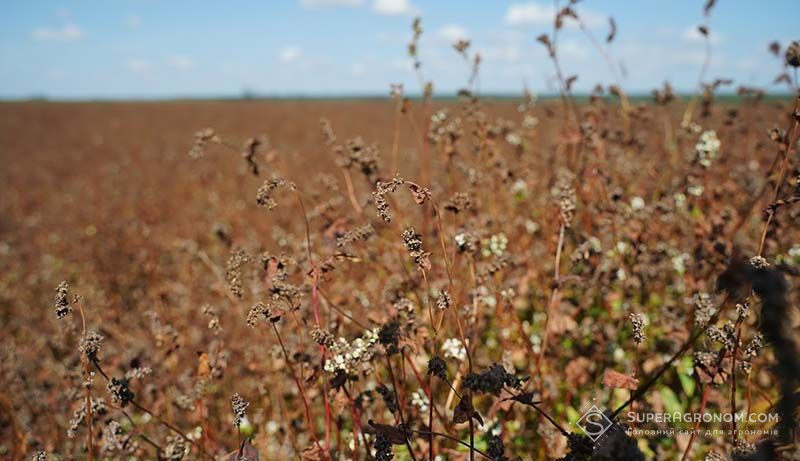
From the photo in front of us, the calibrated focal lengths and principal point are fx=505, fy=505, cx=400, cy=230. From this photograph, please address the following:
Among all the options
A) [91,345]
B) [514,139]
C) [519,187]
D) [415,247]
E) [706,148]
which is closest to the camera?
[415,247]

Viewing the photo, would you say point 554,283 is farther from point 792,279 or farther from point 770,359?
point 792,279

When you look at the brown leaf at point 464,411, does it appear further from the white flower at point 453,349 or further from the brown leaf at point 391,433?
the white flower at point 453,349

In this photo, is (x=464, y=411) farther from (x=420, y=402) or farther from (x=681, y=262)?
(x=681, y=262)

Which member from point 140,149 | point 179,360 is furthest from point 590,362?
point 140,149

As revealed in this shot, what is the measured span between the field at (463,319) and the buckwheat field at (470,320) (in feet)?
0.07

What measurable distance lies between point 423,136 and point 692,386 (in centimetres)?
228

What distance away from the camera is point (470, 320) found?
2596 millimetres

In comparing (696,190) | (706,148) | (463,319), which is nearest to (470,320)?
(463,319)

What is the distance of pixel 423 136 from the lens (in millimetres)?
3309

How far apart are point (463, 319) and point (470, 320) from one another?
0.56 metres

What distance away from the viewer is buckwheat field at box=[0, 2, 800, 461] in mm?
1902

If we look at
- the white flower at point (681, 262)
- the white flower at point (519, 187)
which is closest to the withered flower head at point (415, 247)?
the white flower at point (681, 262)

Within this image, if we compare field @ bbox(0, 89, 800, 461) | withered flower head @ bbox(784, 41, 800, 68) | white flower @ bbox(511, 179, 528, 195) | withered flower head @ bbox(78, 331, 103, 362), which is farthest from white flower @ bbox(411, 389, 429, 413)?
white flower @ bbox(511, 179, 528, 195)

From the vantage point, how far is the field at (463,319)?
191cm
